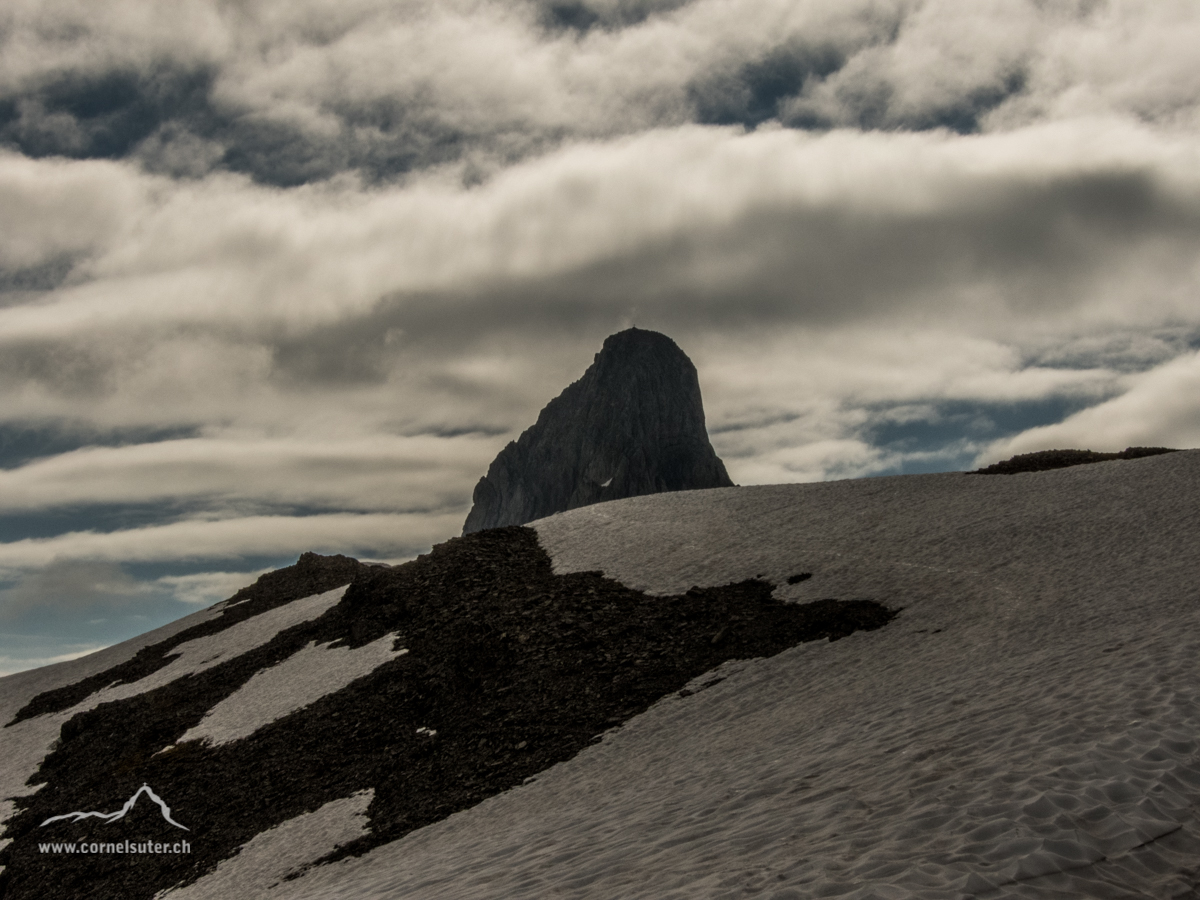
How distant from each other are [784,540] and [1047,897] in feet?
93.9

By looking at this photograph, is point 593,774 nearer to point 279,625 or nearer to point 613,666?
point 613,666

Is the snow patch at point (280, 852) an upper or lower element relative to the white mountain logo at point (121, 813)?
upper

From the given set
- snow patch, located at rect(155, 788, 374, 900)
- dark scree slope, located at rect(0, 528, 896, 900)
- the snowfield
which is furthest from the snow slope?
dark scree slope, located at rect(0, 528, 896, 900)

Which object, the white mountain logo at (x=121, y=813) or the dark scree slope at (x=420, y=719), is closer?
the dark scree slope at (x=420, y=719)

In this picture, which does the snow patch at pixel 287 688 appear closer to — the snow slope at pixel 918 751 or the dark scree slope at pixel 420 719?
the dark scree slope at pixel 420 719

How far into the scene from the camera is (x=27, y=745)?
1464 inches

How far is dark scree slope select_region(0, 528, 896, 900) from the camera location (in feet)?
69.8

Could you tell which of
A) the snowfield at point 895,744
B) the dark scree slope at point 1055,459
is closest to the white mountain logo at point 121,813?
the snowfield at point 895,744

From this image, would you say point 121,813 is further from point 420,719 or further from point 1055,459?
point 1055,459

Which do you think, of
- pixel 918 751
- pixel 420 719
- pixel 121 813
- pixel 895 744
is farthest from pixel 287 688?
pixel 918 751

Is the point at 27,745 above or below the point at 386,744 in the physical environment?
below

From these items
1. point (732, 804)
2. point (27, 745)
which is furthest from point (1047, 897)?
point (27, 745)

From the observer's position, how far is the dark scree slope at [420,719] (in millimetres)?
21266

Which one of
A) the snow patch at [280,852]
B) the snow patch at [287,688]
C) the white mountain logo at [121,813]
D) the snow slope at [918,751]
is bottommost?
the white mountain logo at [121,813]
